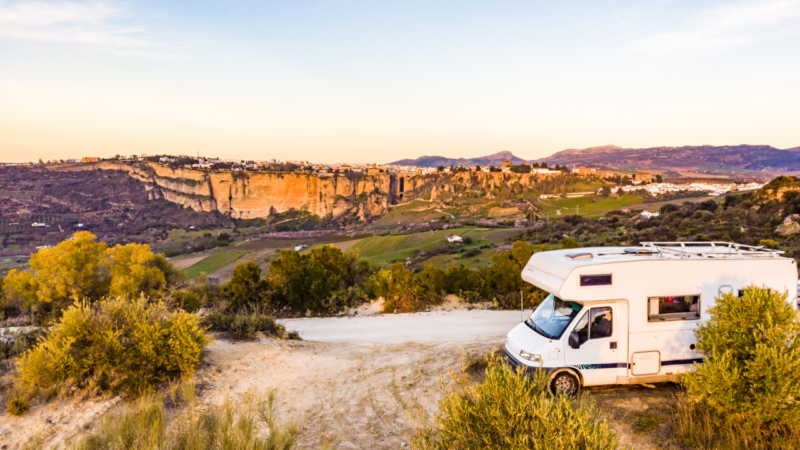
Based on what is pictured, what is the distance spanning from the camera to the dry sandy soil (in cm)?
551

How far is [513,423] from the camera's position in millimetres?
3359

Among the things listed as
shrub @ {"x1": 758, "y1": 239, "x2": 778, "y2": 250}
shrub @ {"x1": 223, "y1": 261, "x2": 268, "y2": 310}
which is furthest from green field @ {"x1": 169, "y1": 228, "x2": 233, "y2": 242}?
shrub @ {"x1": 758, "y1": 239, "x2": 778, "y2": 250}

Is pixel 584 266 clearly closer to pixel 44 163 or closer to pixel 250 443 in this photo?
pixel 250 443

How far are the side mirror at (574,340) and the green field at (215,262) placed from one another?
165 ft

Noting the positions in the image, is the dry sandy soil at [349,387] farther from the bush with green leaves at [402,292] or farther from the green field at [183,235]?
the green field at [183,235]

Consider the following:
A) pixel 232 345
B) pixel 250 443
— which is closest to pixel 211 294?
pixel 232 345

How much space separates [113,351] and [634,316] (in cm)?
835

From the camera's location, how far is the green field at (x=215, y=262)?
5152cm

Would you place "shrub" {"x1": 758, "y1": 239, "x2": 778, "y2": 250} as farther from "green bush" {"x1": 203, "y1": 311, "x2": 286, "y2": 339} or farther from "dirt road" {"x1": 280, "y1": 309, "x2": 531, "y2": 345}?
"green bush" {"x1": 203, "y1": 311, "x2": 286, "y2": 339}

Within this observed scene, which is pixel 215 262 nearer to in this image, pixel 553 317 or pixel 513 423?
pixel 553 317

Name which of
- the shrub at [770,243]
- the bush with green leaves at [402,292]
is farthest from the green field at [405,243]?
the bush with green leaves at [402,292]

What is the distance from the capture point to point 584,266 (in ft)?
20.5

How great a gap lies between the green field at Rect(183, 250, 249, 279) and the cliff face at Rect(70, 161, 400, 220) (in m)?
66.7

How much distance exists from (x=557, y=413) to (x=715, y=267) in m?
5.13
